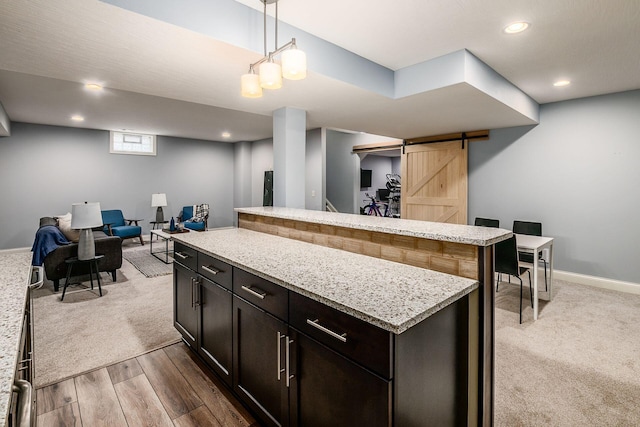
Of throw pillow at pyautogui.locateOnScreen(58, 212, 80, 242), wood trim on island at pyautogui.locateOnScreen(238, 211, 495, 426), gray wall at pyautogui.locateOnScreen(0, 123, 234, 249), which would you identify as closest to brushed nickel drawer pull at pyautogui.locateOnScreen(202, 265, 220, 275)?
wood trim on island at pyautogui.locateOnScreen(238, 211, 495, 426)

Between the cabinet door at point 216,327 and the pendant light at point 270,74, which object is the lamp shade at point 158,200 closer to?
the cabinet door at point 216,327

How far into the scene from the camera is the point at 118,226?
681 cm

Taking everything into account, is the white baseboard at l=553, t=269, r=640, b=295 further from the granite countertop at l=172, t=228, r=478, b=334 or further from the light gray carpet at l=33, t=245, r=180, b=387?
the light gray carpet at l=33, t=245, r=180, b=387

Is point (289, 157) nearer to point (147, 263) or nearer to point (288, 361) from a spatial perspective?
point (288, 361)

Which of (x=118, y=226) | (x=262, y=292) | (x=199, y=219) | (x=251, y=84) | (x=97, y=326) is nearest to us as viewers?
(x=262, y=292)

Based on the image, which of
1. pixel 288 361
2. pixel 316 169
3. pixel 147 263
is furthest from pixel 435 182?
pixel 147 263

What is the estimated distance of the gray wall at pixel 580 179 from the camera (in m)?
3.90

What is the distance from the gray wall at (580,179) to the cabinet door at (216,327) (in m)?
4.54

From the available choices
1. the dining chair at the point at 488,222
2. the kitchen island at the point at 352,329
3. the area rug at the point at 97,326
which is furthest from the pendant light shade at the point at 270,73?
the dining chair at the point at 488,222

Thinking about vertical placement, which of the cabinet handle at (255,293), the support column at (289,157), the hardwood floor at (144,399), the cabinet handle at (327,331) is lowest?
the hardwood floor at (144,399)

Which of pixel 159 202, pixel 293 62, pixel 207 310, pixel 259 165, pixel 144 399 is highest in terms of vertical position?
pixel 259 165

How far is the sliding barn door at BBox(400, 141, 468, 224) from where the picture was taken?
5.32 metres

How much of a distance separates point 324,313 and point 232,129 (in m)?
6.33

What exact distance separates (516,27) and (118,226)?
24.3 feet
